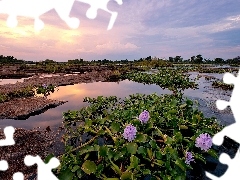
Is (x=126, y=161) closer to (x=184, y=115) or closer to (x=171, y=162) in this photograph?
(x=171, y=162)

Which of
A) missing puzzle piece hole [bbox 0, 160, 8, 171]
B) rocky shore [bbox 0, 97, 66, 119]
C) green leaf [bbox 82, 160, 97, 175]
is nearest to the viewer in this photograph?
green leaf [bbox 82, 160, 97, 175]

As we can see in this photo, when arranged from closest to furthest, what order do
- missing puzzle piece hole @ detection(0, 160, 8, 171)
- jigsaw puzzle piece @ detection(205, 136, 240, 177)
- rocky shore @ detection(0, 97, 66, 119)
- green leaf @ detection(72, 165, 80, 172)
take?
green leaf @ detection(72, 165, 80, 172) → missing puzzle piece hole @ detection(0, 160, 8, 171) → jigsaw puzzle piece @ detection(205, 136, 240, 177) → rocky shore @ detection(0, 97, 66, 119)

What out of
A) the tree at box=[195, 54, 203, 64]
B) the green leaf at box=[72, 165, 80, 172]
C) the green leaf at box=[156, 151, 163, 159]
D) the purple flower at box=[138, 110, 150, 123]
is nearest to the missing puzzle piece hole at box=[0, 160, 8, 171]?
the green leaf at box=[72, 165, 80, 172]

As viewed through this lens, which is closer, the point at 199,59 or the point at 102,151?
the point at 102,151

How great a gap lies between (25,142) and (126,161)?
1881 millimetres

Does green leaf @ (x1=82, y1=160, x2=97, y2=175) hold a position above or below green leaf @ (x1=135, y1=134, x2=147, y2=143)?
below

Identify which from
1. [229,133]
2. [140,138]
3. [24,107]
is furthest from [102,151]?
[24,107]

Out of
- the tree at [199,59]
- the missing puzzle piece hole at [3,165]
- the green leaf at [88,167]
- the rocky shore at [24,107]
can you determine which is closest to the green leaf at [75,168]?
the green leaf at [88,167]

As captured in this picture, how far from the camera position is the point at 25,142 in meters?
3.80

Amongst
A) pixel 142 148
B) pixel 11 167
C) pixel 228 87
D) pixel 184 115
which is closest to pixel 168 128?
pixel 184 115

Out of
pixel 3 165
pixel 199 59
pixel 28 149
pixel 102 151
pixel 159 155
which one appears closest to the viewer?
pixel 102 151

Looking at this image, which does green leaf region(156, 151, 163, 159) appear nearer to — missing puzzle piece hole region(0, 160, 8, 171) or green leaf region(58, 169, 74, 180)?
green leaf region(58, 169, 74, 180)

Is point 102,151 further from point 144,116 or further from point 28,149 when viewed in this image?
point 28,149

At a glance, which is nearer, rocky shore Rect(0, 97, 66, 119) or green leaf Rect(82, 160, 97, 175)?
green leaf Rect(82, 160, 97, 175)
